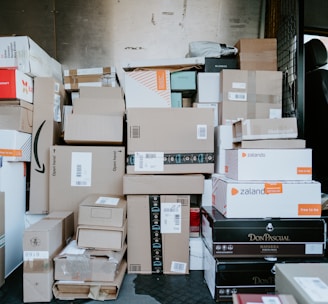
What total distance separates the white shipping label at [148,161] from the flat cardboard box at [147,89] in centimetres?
45

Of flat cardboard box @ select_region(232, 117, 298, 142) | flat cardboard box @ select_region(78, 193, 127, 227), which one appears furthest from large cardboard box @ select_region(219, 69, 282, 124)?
flat cardboard box @ select_region(78, 193, 127, 227)

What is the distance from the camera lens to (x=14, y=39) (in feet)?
5.86

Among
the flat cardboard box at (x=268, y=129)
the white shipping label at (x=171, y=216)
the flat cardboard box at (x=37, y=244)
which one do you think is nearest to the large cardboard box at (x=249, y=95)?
the flat cardboard box at (x=268, y=129)

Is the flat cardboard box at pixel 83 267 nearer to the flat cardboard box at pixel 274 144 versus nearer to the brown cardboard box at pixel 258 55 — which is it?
the flat cardboard box at pixel 274 144

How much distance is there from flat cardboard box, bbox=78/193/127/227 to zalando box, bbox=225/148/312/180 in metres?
Result: 0.64

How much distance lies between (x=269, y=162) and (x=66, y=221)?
1.14 m

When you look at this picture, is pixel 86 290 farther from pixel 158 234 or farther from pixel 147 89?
pixel 147 89

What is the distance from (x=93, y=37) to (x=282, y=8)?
1573 mm

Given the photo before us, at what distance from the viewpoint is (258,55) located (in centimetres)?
199

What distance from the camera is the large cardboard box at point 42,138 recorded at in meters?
1.77

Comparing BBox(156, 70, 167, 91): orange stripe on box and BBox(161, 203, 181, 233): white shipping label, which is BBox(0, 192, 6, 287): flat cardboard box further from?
BBox(156, 70, 167, 91): orange stripe on box

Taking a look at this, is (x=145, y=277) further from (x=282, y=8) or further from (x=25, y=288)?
(x=282, y=8)

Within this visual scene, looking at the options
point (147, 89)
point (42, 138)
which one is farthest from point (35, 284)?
point (147, 89)

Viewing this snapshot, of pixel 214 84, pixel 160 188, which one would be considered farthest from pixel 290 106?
pixel 160 188
